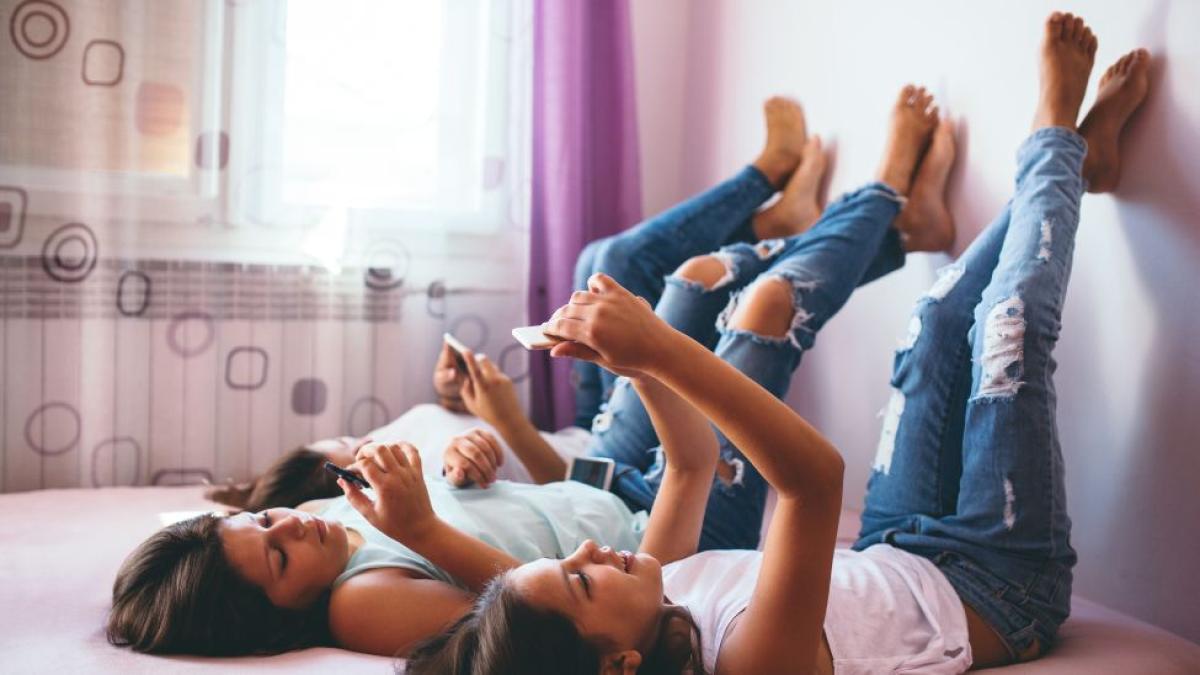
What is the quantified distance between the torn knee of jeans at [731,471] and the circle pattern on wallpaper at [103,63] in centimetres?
142

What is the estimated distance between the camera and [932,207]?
1642 millimetres

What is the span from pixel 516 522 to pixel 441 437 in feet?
1.69

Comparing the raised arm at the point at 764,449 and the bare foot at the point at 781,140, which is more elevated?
the bare foot at the point at 781,140

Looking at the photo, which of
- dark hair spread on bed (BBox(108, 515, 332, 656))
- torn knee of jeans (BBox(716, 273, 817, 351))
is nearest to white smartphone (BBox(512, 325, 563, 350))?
dark hair spread on bed (BBox(108, 515, 332, 656))

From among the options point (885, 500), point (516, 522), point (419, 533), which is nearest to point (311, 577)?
point (419, 533)

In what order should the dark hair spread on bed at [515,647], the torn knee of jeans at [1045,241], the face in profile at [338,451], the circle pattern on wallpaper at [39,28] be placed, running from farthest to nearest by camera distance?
the circle pattern on wallpaper at [39,28] < the face in profile at [338,451] < the torn knee of jeans at [1045,241] < the dark hair spread on bed at [515,647]

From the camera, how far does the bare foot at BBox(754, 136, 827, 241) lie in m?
1.96

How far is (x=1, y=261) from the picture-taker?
1.82m

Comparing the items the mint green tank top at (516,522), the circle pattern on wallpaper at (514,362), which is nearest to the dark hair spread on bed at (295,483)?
the mint green tank top at (516,522)

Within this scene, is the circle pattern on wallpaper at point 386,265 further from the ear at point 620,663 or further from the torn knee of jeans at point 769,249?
the ear at point 620,663

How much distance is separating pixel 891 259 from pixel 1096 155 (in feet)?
1.27

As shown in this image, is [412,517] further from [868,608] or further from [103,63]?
[103,63]

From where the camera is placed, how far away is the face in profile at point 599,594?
2.85ft

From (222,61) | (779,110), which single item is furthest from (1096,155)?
(222,61)
